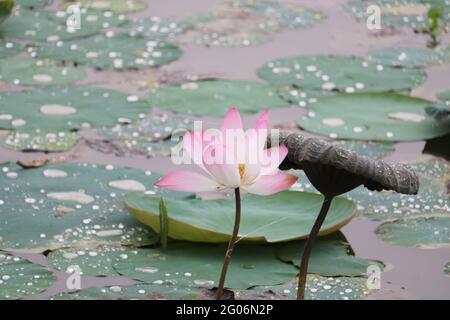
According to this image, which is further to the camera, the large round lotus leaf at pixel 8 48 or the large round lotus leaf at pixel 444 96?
the large round lotus leaf at pixel 8 48

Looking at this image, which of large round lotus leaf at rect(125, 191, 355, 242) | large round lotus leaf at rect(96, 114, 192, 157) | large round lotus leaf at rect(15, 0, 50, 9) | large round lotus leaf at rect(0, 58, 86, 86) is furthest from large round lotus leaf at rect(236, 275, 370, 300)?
large round lotus leaf at rect(15, 0, 50, 9)

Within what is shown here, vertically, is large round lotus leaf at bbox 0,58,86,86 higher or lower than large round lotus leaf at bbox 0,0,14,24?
lower

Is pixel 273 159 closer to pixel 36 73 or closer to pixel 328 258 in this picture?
pixel 328 258

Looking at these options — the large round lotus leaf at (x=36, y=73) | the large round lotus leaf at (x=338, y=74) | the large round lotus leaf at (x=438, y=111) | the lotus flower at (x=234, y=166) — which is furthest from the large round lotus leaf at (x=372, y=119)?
the lotus flower at (x=234, y=166)

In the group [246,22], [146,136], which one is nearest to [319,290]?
[146,136]

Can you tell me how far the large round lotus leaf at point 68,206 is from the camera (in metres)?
2.51

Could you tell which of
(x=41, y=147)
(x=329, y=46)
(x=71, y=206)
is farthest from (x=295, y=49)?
(x=71, y=206)

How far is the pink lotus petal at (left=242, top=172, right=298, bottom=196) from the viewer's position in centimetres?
198

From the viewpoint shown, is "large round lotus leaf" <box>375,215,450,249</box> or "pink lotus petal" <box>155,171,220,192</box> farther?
"large round lotus leaf" <box>375,215,450,249</box>

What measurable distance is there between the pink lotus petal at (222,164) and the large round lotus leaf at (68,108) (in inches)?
48.3

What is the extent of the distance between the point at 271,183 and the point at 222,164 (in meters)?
0.09

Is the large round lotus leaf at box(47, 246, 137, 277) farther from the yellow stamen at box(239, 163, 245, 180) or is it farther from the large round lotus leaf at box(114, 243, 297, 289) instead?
the yellow stamen at box(239, 163, 245, 180)

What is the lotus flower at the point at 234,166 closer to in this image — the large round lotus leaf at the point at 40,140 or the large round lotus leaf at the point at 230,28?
the large round lotus leaf at the point at 40,140

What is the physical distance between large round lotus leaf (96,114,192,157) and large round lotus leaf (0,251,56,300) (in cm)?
65
